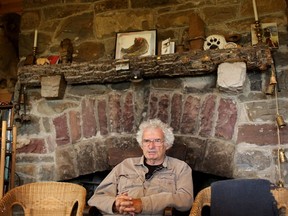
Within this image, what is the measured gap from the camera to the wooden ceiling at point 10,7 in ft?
12.9

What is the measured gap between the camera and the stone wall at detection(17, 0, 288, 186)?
253 cm

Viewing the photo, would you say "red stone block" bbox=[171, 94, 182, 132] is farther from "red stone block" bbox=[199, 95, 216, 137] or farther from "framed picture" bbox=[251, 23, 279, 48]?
"framed picture" bbox=[251, 23, 279, 48]

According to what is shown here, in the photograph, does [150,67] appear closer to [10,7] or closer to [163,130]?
[163,130]

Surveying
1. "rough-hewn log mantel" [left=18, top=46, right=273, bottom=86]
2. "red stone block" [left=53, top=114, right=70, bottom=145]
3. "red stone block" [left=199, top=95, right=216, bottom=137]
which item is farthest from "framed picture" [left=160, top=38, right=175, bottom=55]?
"red stone block" [left=53, top=114, right=70, bottom=145]

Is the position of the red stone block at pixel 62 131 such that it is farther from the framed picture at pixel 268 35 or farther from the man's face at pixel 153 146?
the framed picture at pixel 268 35

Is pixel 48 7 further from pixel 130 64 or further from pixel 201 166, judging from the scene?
pixel 201 166

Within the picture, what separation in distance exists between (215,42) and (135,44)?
2.16 ft

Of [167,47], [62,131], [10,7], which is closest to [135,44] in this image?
[167,47]

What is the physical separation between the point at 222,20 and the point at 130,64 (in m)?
0.85

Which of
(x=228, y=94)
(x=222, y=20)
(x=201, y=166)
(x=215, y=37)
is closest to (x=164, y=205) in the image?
(x=201, y=166)

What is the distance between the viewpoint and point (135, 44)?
296cm

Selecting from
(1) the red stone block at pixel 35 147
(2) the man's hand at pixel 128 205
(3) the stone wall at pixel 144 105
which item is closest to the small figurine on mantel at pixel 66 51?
(3) the stone wall at pixel 144 105

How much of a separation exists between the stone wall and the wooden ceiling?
0.68m

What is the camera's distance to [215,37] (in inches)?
109
